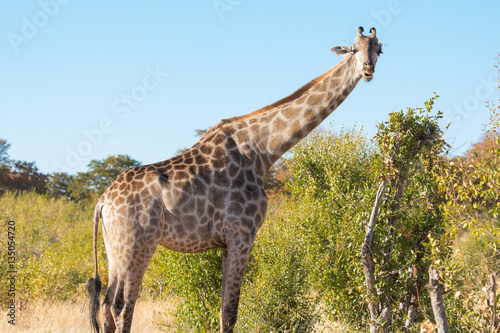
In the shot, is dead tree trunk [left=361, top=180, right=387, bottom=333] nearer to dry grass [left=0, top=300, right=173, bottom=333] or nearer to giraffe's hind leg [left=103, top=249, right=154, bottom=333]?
giraffe's hind leg [left=103, top=249, right=154, bottom=333]

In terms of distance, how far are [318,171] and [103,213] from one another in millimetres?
6594

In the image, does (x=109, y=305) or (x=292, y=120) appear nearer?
(x=109, y=305)

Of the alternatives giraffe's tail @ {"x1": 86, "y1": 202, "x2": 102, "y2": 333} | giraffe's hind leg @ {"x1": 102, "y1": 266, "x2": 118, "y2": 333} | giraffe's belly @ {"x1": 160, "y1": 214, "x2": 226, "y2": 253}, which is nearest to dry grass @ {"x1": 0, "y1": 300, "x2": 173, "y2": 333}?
giraffe's tail @ {"x1": 86, "y1": 202, "x2": 102, "y2": 333}

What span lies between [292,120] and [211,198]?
1684mm

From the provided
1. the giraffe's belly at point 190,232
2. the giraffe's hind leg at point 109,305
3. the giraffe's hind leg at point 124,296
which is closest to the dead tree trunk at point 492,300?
the giraffe's belly at point 190,232

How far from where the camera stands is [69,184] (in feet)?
121

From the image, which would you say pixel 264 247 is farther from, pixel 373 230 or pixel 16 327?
pixel 16 327

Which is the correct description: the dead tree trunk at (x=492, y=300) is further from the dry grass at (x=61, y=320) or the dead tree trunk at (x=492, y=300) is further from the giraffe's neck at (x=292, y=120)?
the dry grass at (x=61, y=320)

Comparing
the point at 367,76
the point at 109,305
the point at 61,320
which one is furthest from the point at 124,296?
the point at 61,320

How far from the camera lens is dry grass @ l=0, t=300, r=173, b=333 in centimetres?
981

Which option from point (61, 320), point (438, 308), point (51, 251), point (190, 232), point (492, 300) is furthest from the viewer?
point (51, 251)

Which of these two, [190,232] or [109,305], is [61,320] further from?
[190,232]

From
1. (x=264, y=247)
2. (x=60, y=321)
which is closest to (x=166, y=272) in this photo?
(x=264, y=247)

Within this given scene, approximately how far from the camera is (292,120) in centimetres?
712
